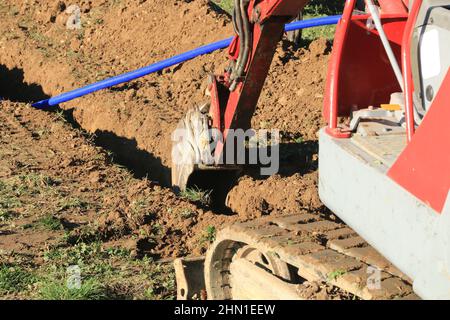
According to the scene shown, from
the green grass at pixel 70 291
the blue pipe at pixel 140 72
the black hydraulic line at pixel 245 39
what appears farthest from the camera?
the blue pipe at pixel 140 72

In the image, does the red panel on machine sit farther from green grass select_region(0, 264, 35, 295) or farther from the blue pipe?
the blue pipe

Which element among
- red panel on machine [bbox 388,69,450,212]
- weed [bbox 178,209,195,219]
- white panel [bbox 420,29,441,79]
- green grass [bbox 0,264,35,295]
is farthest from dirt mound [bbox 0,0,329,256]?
red panel on machine [bbox 388,69,450,212]

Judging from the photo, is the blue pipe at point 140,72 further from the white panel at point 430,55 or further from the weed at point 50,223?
the white panel at point 430,55

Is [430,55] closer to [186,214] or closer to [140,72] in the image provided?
[186,214]

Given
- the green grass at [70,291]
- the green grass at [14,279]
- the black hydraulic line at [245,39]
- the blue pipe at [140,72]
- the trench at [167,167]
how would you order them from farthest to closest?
the blue pipe at [140,72] < the trench at [167,167] < the black hydraulic line at [245,39] < the green grass at [14,279] < the green grass at [70,291]

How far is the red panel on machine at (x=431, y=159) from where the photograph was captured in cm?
320

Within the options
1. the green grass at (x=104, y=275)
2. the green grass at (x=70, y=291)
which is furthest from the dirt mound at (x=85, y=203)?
the green grass at (x=70, y=291)

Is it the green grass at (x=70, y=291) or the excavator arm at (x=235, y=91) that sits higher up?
the excavator arm at (x=235, y=91)

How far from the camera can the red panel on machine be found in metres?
3.20

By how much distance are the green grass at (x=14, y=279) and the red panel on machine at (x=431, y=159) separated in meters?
2.81

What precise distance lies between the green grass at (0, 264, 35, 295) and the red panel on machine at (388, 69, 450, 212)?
2.81 metres

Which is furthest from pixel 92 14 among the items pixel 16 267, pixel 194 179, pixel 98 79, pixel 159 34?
pixel 16 267

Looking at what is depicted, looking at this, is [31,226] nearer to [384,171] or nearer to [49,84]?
[384,171]

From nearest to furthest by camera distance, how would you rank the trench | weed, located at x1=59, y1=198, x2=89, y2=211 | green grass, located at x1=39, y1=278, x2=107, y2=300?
green grass, located at x1=39, y1=278, x2=107, y2=300 < weed, located at x1=59, y1=198, x2=89, y2=211 < the trench
